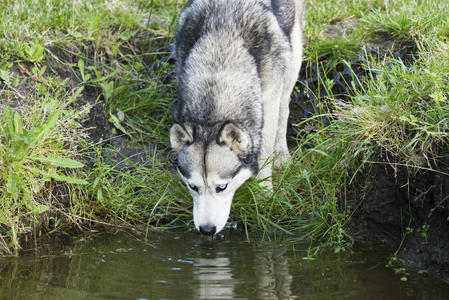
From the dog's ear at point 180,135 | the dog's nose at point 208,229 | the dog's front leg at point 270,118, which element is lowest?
the dog's nose at point 208,229

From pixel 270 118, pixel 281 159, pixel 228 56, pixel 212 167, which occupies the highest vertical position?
pixel 228 56

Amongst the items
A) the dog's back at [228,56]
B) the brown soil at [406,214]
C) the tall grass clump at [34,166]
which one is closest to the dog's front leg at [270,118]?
the dog's back at [228,56]

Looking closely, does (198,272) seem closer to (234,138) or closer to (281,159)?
(234,138)

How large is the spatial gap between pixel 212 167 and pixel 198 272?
0.91 meters

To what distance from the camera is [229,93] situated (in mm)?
5344

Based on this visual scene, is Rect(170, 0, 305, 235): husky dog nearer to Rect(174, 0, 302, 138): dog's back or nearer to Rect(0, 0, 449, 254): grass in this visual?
Rect(174, 0, 302, 138): dog's back

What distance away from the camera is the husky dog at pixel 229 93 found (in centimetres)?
496

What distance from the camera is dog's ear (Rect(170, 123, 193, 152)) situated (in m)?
4.98

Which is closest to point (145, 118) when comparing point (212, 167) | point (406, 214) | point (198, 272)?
point (212, 167)

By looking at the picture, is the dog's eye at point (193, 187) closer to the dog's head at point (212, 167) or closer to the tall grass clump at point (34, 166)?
the dog's head at point (212, 167)

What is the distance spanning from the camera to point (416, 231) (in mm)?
4711

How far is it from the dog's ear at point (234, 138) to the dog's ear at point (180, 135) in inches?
11.0

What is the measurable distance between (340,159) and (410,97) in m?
0.79

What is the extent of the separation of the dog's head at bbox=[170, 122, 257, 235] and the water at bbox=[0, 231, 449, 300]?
0.34 m
